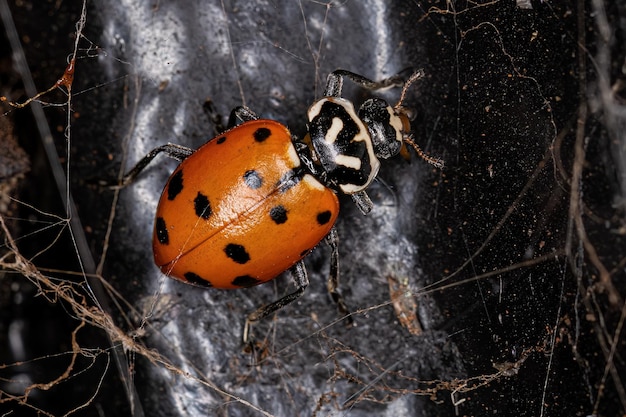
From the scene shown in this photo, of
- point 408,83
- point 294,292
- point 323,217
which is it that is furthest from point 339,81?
point 294,292

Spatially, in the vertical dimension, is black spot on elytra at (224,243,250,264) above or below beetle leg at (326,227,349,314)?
above

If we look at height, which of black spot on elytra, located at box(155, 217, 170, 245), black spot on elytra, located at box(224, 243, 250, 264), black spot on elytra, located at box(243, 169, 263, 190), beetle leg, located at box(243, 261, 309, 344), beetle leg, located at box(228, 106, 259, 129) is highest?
beetle leg, located at box(228, 106, 259, 129)

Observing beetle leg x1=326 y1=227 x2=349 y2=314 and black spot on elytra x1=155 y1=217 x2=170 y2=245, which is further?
beetle leg x1=326 y1=227 x2=349 y2=314

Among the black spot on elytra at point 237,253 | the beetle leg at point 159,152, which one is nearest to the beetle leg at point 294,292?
the black spot on elytra at point 237,253

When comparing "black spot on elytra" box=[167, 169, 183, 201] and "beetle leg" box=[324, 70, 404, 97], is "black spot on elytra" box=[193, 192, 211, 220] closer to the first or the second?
"black spot on elytra" box=[167, 169, 183, 201]

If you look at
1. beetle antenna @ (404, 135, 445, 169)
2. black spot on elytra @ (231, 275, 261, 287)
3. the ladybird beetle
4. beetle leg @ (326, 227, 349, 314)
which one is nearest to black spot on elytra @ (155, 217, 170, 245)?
the ladybird beetle

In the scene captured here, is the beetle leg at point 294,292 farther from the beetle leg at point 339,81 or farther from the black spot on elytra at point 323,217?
the beetle leg at point 339,81
